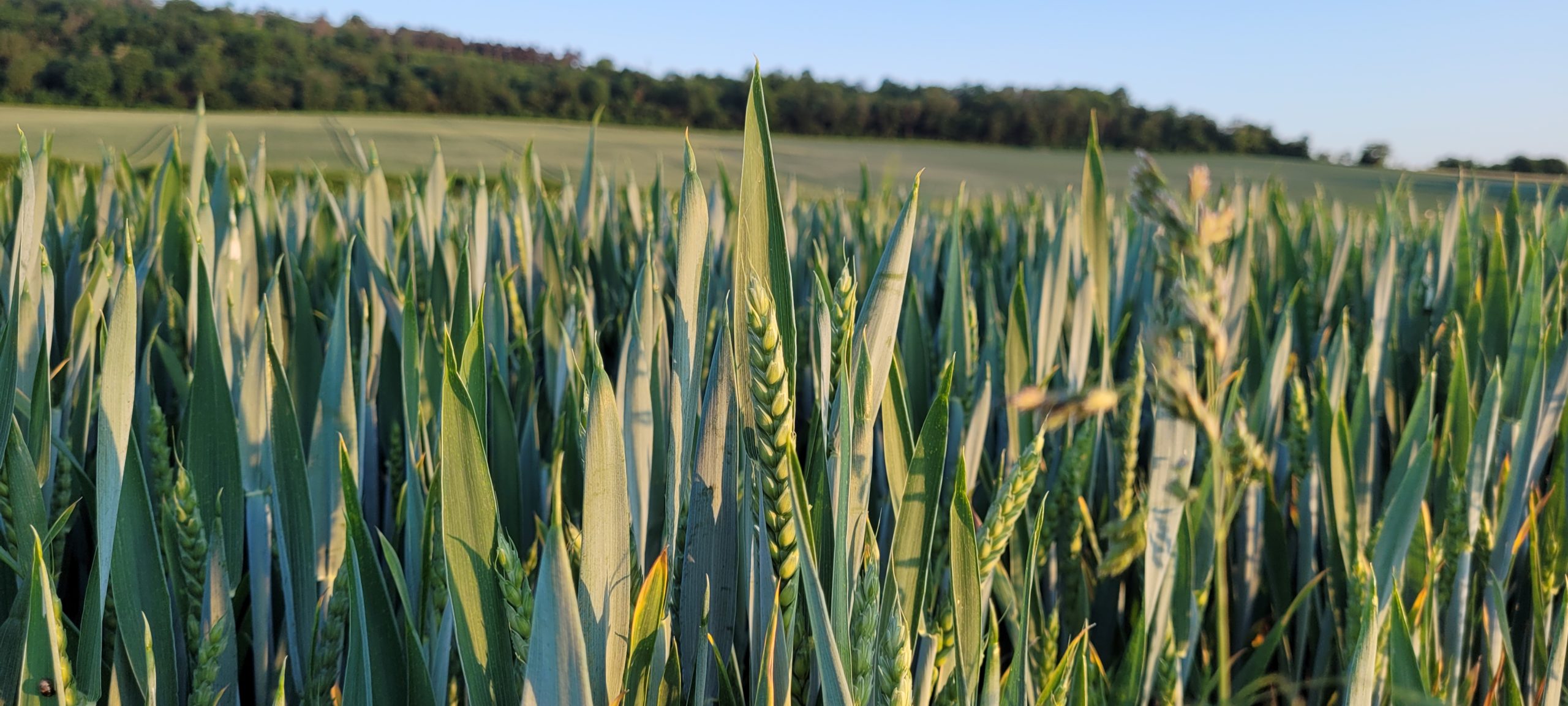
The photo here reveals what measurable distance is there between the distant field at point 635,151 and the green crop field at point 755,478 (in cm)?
897

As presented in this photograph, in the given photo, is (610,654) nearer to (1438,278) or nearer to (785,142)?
(1438,278)

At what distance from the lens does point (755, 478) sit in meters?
0.40

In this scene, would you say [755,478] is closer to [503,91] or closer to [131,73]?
[131,73]

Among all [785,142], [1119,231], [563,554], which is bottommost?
[563,554]

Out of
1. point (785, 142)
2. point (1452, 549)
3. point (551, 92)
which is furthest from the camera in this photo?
point (551, 92)

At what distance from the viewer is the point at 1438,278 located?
1188 millimetres

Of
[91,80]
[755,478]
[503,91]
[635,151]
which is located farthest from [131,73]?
[755,478]

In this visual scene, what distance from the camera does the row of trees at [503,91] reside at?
2239 centimetres

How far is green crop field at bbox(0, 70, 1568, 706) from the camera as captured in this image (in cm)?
→ 37

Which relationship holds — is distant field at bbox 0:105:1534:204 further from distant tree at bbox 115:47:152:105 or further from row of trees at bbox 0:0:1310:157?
row of trees at bbox 0:0:1310:157

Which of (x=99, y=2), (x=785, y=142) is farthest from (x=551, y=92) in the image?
(x=99, y=2)

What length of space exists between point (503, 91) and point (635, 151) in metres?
14.1

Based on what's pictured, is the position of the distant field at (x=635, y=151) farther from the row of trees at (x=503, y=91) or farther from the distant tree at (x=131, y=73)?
the row of trees at (x=503, y=91)

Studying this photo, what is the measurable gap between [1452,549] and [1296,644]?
0.17 m
